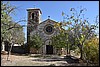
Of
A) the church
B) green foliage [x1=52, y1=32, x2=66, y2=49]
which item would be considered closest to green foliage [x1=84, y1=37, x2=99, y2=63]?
green foliage [x1=52, y1=32, x2=66, y2=49]

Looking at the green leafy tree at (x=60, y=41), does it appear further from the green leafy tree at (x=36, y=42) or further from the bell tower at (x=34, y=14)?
the bell tower at (x=34, y=14)

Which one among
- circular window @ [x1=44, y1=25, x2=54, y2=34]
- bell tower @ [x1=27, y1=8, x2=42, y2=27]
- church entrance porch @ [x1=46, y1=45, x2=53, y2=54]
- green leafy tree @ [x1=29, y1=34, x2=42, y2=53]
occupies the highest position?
bell tower @ [x1=27, y1=8, x2=42, y2=27]

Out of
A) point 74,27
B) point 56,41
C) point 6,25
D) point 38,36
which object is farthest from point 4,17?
point 38,36

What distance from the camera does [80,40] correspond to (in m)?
22.1

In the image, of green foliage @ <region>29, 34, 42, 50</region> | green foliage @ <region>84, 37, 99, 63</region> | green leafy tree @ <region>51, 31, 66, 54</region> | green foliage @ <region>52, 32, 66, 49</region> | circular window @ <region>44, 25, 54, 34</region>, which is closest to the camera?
green foliage @ <region>84, 37, 99, 63</region>

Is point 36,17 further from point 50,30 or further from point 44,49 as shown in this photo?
point 44,49

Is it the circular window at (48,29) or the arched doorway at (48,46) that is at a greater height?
the circular window at (48,29)

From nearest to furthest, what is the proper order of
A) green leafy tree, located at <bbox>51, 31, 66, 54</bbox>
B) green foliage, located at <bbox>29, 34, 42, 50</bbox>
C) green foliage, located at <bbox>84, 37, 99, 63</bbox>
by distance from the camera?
green foliage, located at <bbox>84, 37, 99, 63</bbox> → green leafy tree, located at <bbox>51, 31, 66, 54</bbox> → green foliage, located at <bbox>29, 34, 42, 50</bbox>

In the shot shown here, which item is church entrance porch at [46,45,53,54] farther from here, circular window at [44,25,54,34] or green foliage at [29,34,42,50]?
green foliage at [29,34,42,50]

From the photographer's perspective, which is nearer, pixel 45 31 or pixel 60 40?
pixel 60 40

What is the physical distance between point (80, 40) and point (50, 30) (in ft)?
96.7

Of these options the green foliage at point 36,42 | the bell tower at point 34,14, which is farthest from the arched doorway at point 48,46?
the bell tower at point 34,14

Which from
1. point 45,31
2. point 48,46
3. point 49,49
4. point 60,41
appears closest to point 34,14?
point 45,31

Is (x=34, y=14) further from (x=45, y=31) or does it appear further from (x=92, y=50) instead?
(x=92, y=50)
